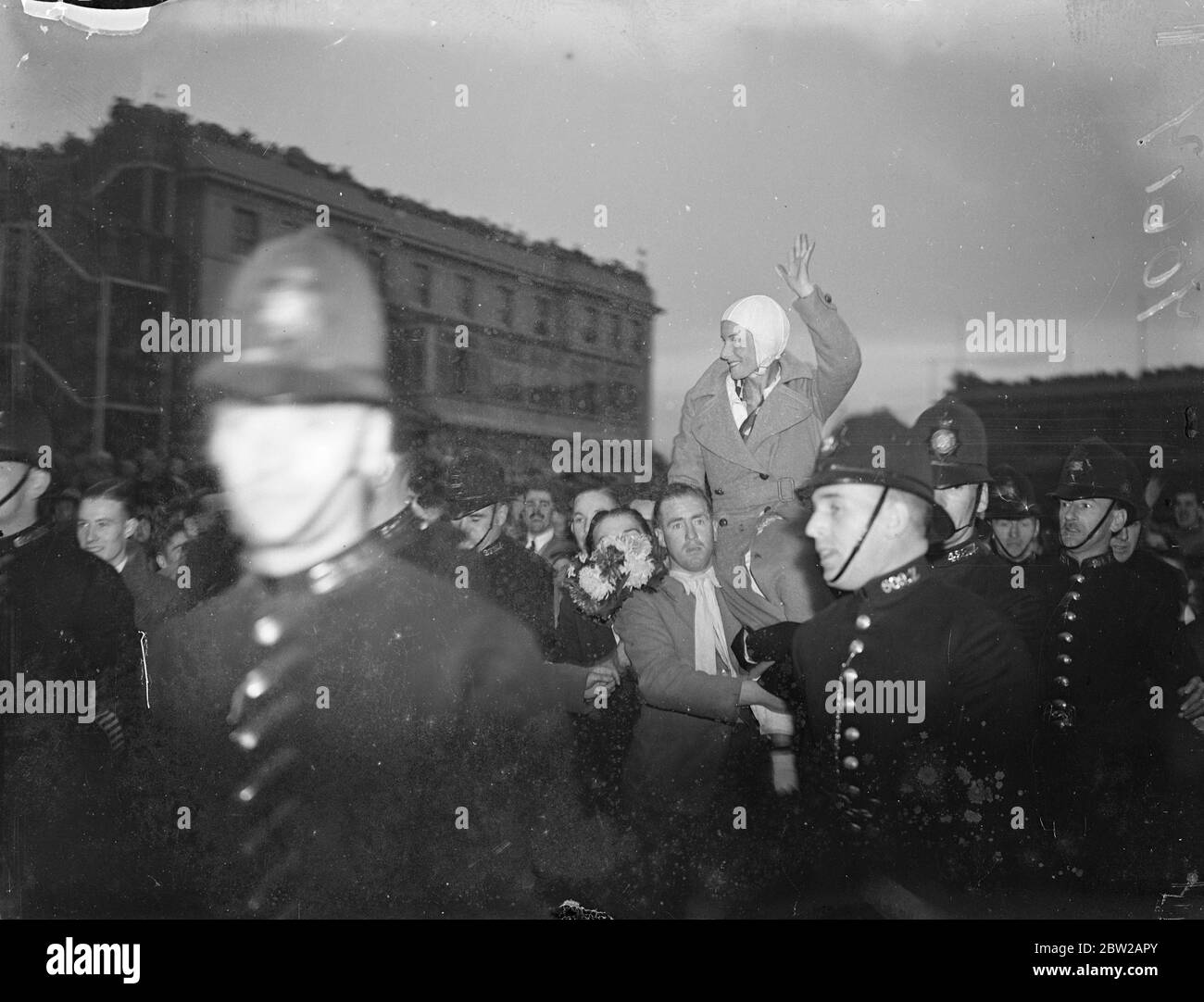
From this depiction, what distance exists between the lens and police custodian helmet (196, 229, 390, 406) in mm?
3279

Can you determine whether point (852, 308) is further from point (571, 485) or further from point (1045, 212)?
point (571, 485)

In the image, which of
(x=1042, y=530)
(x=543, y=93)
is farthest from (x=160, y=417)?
(x=1042, y=530)

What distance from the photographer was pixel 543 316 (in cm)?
327

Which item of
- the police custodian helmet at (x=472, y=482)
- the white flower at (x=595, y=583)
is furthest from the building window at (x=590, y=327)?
the white flower at (x=595, y=583)

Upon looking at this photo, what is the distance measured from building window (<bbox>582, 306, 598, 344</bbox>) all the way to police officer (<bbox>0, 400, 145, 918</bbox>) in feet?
5.75

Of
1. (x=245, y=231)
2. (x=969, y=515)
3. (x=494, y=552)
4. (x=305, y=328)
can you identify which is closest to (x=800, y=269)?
(x=969, y=515)

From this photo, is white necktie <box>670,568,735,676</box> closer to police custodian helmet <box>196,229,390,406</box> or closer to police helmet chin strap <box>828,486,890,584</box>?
police helmet chin strap <box>828,486,890,584</box>

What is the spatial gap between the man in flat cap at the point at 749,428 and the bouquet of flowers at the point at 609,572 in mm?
236

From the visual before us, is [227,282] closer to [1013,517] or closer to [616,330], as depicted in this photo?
[616,330]

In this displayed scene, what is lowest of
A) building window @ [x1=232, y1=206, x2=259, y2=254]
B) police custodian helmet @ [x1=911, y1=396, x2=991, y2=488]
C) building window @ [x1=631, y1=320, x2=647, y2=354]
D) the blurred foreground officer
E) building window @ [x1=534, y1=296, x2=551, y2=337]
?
the blurred foreground officer

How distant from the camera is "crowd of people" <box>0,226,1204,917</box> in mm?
3258

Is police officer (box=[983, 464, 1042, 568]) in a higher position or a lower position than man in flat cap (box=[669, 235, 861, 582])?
lower

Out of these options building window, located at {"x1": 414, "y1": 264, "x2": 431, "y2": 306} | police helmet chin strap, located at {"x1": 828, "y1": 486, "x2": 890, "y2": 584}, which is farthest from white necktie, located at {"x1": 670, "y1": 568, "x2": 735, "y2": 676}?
building window, located at {"x1": 414, "y1": 264, "x2": 431, "y2": 306}

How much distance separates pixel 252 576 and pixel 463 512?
73cm
